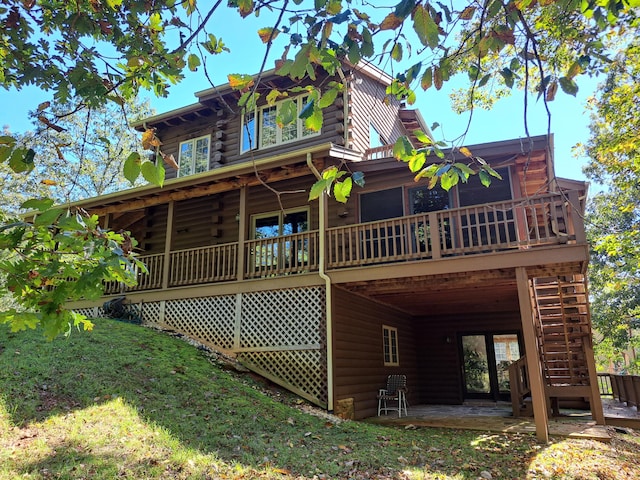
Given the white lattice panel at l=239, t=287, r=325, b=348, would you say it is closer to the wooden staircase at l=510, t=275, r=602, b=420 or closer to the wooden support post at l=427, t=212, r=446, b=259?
the wooden support post at l=427, t=212, r=446, b=259

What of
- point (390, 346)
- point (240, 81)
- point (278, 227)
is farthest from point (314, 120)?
point (390, 346)

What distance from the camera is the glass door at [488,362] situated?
1327cm

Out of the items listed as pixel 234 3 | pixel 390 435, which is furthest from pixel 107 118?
pixel 234 3

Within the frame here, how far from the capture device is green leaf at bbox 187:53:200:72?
3244 millimetres

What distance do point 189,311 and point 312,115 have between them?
10033 mm

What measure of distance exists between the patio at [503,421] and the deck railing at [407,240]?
3120 mm

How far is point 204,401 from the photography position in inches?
287

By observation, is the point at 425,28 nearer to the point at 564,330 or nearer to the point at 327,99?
the point at 327,99

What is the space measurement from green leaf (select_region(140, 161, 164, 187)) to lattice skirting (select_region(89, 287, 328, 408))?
25.7 feet

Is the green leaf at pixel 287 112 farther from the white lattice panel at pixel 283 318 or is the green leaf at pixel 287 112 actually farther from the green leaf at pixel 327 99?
the white lattice panel at pixel 283 318

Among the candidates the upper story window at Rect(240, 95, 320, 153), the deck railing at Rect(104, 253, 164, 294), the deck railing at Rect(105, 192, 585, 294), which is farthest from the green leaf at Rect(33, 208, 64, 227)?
the upper story window at Rect(240, 95, 320, 153)

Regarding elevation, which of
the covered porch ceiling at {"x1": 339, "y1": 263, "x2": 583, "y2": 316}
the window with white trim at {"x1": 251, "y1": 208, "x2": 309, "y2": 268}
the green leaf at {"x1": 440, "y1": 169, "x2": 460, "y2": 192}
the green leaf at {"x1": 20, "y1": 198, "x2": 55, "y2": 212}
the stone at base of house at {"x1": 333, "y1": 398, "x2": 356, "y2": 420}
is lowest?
the stone at base of house at {"x1": 333, "y1": 398, "x2": 356, "y2": 420}

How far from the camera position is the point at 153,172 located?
80.2 inches

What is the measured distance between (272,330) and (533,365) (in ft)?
17.4
